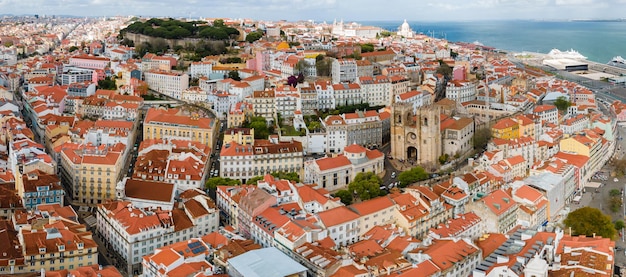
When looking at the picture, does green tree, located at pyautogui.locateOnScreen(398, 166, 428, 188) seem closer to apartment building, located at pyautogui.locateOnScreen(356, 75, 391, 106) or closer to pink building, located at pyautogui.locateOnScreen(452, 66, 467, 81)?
apartment building, located at pyautogui.locateOnScreen(356, 75, 391, 106)

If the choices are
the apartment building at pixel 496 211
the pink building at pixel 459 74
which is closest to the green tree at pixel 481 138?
the apartment building at pixel 496 211

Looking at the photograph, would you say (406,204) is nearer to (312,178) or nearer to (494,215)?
(494,215)

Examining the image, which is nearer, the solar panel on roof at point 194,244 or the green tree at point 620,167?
the solar panel on roof at point 194,244

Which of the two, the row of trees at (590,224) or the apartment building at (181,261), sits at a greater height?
the apartment building at (181,261)

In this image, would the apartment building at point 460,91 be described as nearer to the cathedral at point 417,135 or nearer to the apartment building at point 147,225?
the cathedral at point 417,135

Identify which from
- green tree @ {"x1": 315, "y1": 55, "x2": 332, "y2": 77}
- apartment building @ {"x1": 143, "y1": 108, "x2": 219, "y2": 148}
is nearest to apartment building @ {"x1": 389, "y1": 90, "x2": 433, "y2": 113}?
green tree @ {"x1": 315, "y1": 55, "x2": 332, "y2": 77}

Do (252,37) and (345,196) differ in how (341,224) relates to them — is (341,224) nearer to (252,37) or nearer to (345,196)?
(345,196)

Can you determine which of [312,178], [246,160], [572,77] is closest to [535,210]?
[312,178]
